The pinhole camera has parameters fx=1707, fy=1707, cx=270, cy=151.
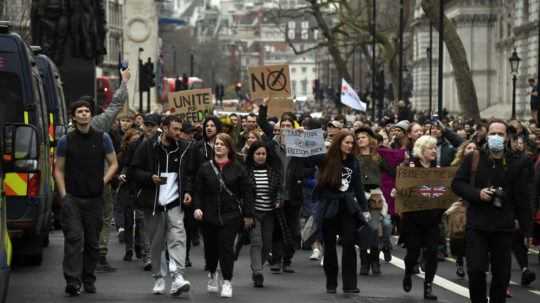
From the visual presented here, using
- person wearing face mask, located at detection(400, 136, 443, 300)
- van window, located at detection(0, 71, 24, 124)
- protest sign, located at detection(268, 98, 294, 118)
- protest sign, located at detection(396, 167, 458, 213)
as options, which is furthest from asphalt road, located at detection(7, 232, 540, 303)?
protest sign, located at detection(268, 98, 294, 118)

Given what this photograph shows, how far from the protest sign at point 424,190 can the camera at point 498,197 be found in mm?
2508

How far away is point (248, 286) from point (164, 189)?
173 cm

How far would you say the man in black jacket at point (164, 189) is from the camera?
15.7m

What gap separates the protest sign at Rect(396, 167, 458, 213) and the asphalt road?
34.5 inches

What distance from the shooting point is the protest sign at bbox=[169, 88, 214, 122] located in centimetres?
2827

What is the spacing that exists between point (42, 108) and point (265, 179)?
2.68m

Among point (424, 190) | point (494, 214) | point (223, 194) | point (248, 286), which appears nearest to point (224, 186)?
point (223, 194)

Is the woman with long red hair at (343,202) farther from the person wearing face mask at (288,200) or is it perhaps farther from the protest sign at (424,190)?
the person wearing face mask at (288,200)

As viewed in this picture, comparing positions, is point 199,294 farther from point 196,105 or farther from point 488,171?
point 196,105

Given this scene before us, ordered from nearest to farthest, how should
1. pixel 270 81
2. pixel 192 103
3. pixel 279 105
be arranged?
pixel 279 105 → pixel 270 81 → pixel 192 103

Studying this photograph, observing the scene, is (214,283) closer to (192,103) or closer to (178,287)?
(178,287)

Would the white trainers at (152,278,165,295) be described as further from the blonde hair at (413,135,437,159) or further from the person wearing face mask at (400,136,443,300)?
the blonde hair at (413,135,437,159)

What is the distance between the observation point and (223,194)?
15.7 meters

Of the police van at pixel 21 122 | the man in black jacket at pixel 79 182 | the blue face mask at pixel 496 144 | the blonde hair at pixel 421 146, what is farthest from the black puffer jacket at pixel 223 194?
the blue face mask at pixel 496 144
